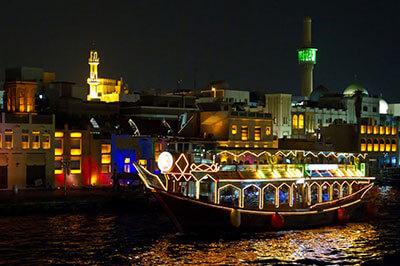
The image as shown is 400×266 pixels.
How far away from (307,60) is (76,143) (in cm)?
7425

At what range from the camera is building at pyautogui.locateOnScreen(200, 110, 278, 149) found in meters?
A: 82.2

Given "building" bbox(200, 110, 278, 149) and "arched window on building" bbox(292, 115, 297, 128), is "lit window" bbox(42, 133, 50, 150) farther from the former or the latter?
"arched window on building" bbox(292, 115, 297, 128)

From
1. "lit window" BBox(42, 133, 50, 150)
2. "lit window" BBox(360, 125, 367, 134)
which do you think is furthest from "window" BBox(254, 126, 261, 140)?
"lit window" BBox(360, 125, 367, 134)

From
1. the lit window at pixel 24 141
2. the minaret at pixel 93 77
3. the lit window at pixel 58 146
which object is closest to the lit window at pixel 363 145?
the minaret at pixel 93 77

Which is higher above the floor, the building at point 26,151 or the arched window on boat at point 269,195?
the building at point 26,151

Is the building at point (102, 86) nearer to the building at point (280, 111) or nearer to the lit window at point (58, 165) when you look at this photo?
the building at point (280, 111)

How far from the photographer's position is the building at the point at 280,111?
4205 inches

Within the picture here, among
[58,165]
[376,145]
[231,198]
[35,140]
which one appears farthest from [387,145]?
[231,198]

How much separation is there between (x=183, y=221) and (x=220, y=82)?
227ft

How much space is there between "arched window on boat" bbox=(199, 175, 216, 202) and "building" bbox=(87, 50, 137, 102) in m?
54.9

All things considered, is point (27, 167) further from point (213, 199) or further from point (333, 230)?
point (333, 230)

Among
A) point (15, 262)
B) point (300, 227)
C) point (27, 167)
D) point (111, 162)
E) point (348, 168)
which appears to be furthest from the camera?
point (111, 162)

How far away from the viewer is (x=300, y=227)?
2008 inches

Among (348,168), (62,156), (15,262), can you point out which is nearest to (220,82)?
(62,156)
